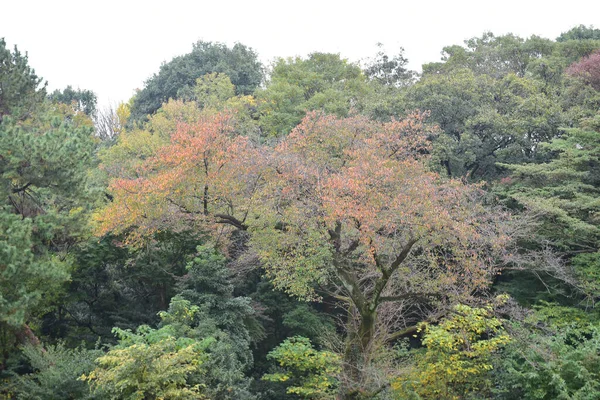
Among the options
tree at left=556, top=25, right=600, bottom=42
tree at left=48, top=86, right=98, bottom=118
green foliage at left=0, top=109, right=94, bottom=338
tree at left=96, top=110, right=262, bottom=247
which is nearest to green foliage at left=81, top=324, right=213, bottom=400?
green foliage at left=0, top=109, right=94, bottom=338

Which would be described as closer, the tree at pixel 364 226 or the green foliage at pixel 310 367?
the tree at pixel 364 226

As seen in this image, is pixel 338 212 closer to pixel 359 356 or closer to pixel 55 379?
pixel 359 356

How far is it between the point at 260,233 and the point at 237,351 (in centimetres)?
271

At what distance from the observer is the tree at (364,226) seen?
9922mm

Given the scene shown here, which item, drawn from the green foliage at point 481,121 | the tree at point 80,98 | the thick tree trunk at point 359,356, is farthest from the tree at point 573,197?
the tree at point 80,98

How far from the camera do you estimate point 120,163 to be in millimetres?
19125

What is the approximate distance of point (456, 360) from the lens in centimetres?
1128

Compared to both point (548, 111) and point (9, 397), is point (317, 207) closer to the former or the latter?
point (9, 397)

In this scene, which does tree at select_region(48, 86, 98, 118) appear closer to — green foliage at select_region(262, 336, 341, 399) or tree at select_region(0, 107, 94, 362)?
tree at select_region(0, 107, 94, 362)

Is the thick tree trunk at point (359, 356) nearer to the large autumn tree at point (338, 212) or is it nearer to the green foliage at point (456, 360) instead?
the large autumn tree at point (338, 212)

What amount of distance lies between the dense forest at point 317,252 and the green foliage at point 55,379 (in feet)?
0.15

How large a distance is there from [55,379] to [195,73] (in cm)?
2106

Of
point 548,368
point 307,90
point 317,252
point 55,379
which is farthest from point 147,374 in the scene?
point 307,90

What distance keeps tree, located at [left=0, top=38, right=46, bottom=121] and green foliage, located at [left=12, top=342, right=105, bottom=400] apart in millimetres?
4904
